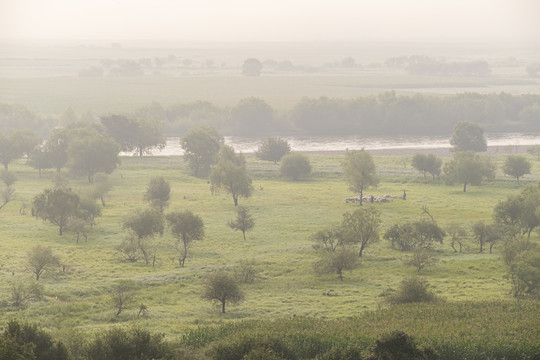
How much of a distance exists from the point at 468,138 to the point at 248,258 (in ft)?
326

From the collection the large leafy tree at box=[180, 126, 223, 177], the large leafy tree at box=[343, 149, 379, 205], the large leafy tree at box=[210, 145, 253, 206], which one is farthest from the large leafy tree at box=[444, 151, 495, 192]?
the large leafy tree at box=[180, 126, 223, 177]

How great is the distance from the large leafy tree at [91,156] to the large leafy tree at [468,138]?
3185 inches

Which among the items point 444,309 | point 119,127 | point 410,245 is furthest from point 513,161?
point 119,127

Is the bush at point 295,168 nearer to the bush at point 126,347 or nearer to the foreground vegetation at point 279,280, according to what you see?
the foreground vegetation at point 279,280

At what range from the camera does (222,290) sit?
5597 cm

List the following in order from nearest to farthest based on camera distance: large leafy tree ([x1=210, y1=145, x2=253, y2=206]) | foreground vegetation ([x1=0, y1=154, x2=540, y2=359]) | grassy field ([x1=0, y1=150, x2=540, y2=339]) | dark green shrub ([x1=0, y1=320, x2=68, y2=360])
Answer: dark green shrub ([x1=0, y1=320, x2=68, y2=360]) < foreground vegetation ([x1=0, y1=154, x2=540, y2=359]) < grassy field ([x1=0, y1=150, x2=540, y2=339]) < large leafy tree ([x1=210, y1=145, x2=253, y2=206])

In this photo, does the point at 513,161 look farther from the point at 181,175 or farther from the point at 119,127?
the point at 119,127

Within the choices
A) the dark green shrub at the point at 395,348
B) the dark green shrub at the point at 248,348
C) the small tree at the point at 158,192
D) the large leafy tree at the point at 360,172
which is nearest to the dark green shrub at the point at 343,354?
the dark green shrub at the point at 395,348

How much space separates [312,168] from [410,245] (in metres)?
63.4

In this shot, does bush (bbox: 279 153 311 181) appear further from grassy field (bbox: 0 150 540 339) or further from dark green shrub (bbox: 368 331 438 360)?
dark green shrub (bbox: 368 331 438 360)

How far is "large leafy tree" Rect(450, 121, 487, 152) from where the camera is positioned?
15662 centimetres

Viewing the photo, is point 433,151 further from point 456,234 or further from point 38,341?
point 38,341

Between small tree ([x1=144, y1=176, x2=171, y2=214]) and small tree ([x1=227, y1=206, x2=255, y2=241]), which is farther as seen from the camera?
small tree ([x1=144, y1=176, x2=171, y2=214])

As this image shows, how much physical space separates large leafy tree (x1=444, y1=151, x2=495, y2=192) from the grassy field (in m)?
2.13
